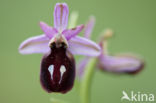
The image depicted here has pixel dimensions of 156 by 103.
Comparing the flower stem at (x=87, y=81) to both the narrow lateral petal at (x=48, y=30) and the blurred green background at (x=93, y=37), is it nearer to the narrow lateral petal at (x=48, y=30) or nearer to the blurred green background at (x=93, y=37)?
the narrow lateral petal at (x=48, y=30)

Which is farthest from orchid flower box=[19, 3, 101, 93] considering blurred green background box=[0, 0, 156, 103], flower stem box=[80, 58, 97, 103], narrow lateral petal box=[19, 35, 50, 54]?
blurred green background box=[0, 0, 156, 103]

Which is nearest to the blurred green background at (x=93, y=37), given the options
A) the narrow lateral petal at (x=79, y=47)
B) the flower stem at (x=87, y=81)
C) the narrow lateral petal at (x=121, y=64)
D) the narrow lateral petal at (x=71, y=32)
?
the narrow lateral petal at (x=121, y=64)

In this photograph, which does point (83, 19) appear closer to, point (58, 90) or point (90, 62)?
point (90, 62)

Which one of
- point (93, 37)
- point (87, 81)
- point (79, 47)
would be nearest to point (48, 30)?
point (79, 47)

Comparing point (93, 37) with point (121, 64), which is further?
point (93, 37)

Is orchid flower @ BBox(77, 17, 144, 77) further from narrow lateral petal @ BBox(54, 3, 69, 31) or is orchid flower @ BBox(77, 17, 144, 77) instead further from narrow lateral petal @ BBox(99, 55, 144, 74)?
narrow lateral petal @ BBox(54, 3, 69, 31)

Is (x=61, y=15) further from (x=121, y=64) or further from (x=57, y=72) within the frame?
(x=121, y=64)
